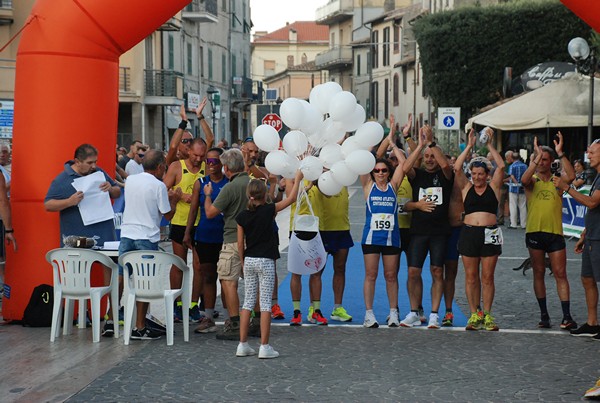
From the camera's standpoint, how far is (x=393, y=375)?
853cm

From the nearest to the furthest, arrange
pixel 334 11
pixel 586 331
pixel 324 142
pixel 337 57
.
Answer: pixel 586 331, pixel 324 142, pixel 337 57, pixel 334 11

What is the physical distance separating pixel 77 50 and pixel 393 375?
4.98 m

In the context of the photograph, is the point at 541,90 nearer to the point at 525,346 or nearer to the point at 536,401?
the point at 525,346

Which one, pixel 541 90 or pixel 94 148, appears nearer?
pixel 94 148

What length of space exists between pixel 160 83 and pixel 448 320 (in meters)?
34.7

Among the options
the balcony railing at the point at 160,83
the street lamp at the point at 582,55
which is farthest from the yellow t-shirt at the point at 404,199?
the balcony railing at the point at 160,83

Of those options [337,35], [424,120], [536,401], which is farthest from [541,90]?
[337,35]

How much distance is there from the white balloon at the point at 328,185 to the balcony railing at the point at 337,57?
255 feet

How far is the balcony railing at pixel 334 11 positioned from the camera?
8881 centimetres

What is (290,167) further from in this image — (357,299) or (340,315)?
(357,299)

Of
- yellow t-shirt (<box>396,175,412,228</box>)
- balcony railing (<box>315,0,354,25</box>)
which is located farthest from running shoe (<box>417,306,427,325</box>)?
balcony railing (<box>315,0,354,25</box>)

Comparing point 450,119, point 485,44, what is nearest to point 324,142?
point 450,119

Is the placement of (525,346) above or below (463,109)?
below

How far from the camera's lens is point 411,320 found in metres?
11.1
